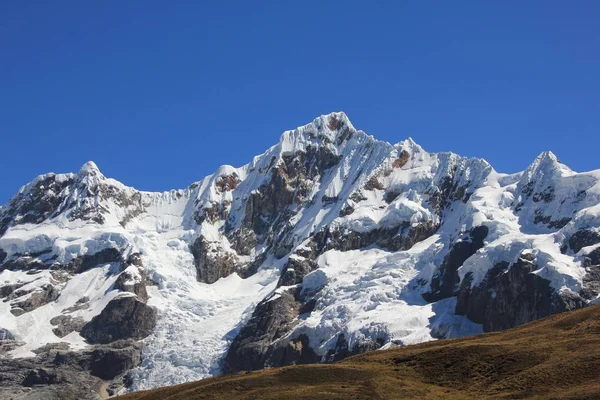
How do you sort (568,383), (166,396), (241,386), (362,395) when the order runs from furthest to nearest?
(166,396) → (241,386) → (362,395) → (568,383)

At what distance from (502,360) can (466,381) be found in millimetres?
5107

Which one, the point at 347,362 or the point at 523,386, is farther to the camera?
the point at 347,362

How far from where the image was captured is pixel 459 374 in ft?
385

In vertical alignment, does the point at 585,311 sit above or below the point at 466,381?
above

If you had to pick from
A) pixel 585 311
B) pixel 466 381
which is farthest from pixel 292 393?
pixel 585 311

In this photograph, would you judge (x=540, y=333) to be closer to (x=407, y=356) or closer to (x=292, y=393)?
(x=407, y=356)

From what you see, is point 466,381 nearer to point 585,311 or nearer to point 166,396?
point 585,311

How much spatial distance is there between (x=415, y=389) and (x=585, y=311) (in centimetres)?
3338

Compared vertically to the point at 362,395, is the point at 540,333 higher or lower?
higher

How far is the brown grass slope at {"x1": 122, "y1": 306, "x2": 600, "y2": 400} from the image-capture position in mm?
106375

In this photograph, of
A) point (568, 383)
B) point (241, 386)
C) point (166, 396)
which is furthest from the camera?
point (166, 396)

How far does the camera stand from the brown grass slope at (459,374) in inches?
4188

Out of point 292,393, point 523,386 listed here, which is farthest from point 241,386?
point 523,386

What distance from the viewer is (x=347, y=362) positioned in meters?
138
